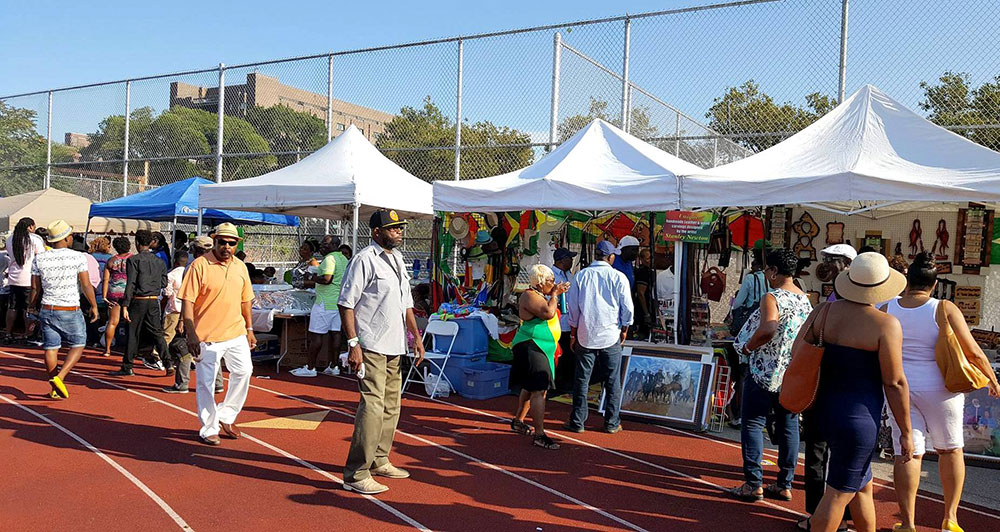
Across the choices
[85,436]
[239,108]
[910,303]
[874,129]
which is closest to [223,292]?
[85,436]

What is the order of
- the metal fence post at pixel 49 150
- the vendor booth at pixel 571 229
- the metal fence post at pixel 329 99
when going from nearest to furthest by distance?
1. the vendor booth at pixel 571 229
2. the metal fence post at pixel 329 99
3. the metal fence post at pixel 49 150

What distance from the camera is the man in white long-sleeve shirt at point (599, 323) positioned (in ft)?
21.7

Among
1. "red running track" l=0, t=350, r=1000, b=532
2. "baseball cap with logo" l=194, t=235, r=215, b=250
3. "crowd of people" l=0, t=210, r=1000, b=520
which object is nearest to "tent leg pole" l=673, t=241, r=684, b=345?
"crowd of people" l=0, t=210, r=1000, b=520

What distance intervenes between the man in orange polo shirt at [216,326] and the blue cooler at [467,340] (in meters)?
2.84

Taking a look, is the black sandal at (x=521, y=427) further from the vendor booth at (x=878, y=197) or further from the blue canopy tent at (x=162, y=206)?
the blue canopy tent at (x=162, y=206)

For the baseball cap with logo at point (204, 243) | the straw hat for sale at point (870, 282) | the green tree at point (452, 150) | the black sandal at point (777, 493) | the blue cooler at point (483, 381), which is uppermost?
the green tree at point (452, 150)

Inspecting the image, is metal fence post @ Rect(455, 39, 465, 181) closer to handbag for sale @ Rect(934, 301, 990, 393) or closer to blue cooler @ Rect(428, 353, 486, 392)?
blue cooler @ Rect(428, 353, 486, 392)

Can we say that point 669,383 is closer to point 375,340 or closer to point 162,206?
point 375,340

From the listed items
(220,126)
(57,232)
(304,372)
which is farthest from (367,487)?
(220,126)

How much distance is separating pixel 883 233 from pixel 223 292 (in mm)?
8790

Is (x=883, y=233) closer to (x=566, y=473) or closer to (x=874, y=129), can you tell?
(x=874, y=129)

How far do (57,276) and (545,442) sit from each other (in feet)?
17.2

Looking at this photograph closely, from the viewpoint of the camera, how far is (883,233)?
10.3 metres

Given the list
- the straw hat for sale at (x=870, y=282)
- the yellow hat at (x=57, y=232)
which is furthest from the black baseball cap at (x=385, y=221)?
the yellow hat at (x=57, y=232)
